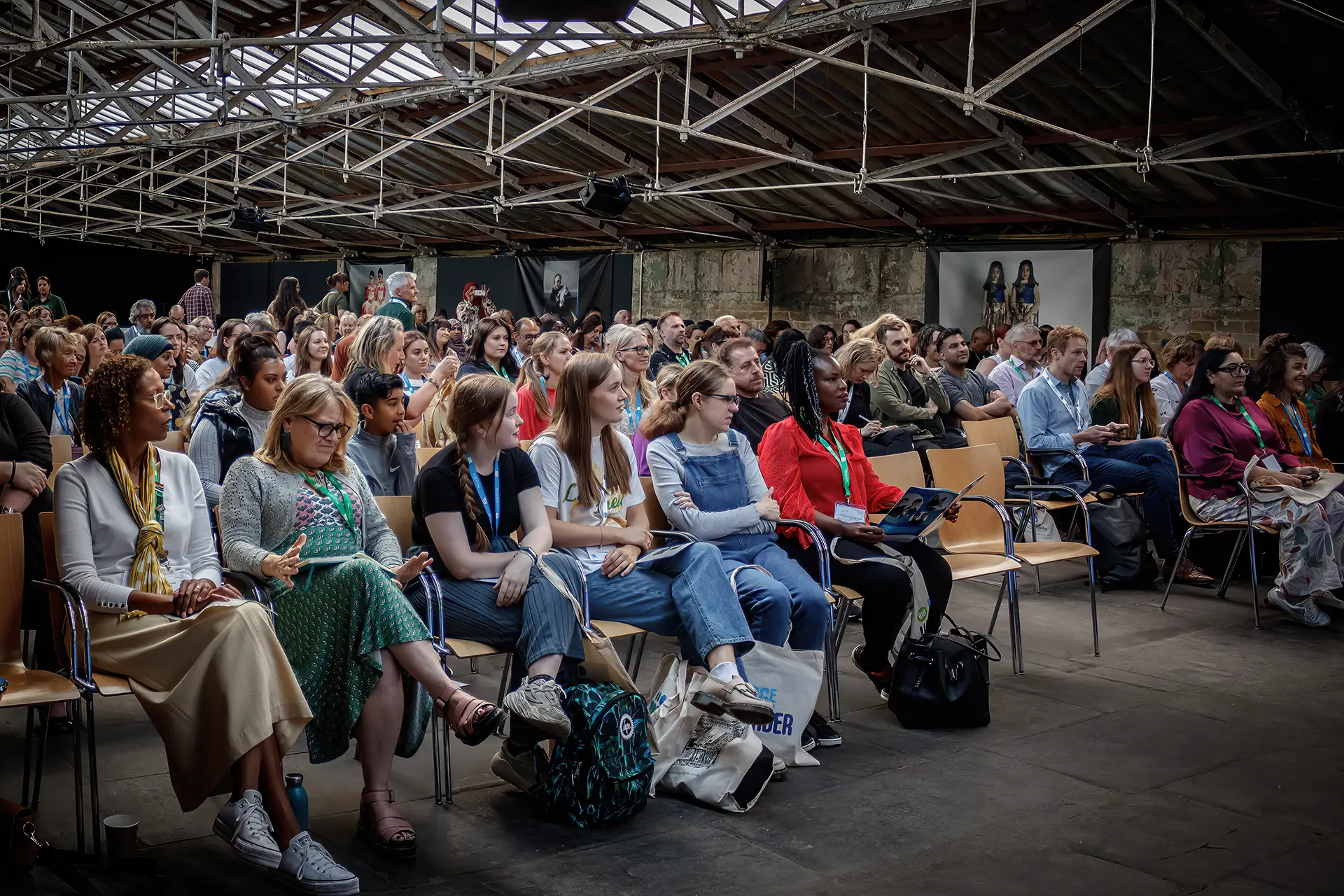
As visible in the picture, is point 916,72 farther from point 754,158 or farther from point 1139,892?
point 1139,892

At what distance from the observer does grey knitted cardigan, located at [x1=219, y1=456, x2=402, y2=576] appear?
320 cm

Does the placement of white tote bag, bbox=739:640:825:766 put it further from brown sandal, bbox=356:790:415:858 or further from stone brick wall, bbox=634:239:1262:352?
stone brick wall, bbox=634:239:1262:352

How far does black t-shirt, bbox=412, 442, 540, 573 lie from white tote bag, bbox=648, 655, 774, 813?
0.71 m

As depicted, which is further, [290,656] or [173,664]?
[290,656]

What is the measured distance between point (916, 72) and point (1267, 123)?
2859 millimetres

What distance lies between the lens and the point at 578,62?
12.0 meters

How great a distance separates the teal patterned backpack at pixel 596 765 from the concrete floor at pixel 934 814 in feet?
0.21

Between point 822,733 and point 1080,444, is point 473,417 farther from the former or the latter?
point 1080,444

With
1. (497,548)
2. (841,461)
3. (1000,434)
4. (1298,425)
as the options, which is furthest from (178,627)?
(1298,425)

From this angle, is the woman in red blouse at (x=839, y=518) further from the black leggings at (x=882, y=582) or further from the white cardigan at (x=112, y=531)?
the white cardigan at (x=112, y=531)

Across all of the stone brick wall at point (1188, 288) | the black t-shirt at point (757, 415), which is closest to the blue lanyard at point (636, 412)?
the black t-shirt at point (757, 415)

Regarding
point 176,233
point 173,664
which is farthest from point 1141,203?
point 176,233

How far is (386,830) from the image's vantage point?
9.85 ft

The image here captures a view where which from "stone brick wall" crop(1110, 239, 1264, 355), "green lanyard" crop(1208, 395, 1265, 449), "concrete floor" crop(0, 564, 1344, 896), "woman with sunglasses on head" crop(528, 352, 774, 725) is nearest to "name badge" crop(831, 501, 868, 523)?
"woman with sunglasses on head" crop(528, 352, 774, 725)
